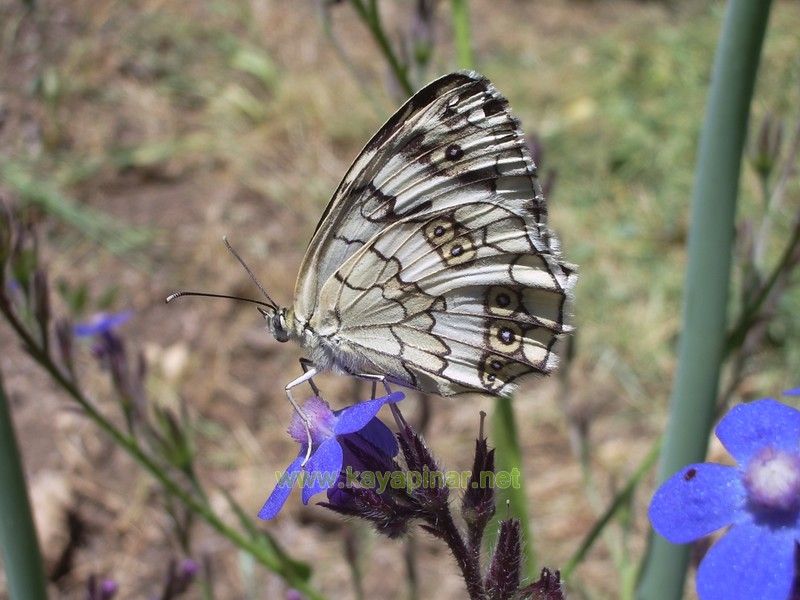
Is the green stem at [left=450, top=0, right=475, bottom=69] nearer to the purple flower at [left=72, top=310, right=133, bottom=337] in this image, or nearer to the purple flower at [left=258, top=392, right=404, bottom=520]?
the purple flower at [left=258, top=392, right=404, bottom=520]

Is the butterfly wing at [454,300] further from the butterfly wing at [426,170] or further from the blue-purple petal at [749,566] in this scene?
the blue-purple petal at [749,566]

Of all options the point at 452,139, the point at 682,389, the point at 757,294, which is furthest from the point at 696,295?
the point at 452,139

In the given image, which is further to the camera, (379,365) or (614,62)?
(614,62)

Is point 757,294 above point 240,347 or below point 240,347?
below

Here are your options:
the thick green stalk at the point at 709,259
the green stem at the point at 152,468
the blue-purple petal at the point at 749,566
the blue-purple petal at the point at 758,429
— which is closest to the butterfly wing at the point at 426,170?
the thick green stalk at the point at 709,259

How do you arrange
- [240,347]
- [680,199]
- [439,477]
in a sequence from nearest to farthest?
1. [439,477]
2. [240,347]
3. [680,199]

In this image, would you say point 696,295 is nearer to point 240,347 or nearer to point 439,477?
point 439,477
